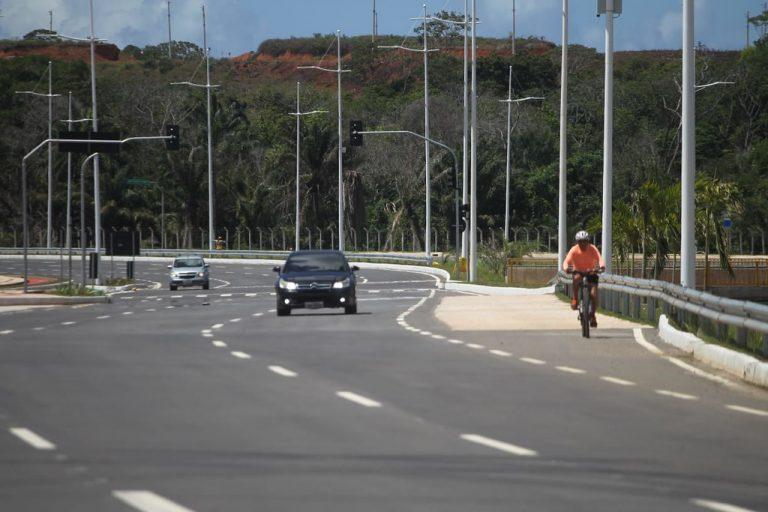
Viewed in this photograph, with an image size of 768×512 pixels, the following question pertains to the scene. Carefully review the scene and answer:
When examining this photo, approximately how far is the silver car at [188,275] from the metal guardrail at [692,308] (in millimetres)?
36670

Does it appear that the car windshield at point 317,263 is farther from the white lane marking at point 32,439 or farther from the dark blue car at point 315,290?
the white lane marking at point 32,439

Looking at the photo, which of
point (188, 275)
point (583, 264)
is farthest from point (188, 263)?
point (583, 264)

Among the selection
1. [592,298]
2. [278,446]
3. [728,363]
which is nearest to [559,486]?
[278,446]

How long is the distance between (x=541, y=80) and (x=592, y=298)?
352 ft

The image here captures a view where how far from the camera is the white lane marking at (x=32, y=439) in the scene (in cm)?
1185

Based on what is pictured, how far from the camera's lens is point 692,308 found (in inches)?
897

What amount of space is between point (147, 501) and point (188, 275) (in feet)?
197

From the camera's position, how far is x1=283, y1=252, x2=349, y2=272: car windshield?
37.6m

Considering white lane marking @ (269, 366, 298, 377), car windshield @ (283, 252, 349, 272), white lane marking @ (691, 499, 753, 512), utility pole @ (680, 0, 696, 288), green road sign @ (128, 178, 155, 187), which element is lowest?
white lane marking @ (269, 366, 298, 377)

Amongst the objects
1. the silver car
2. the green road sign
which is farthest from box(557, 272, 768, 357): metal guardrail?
the green road sign

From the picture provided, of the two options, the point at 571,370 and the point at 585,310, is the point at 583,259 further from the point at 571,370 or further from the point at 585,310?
the point at 571,370

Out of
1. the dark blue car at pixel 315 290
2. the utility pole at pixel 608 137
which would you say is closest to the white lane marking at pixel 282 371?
the dark blue car at pixel 315 290

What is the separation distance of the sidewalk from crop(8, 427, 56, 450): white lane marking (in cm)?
1593

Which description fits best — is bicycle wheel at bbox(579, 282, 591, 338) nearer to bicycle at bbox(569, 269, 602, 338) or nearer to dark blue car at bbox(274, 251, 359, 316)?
bicycle at bbox(569, 269, 602, 338)
